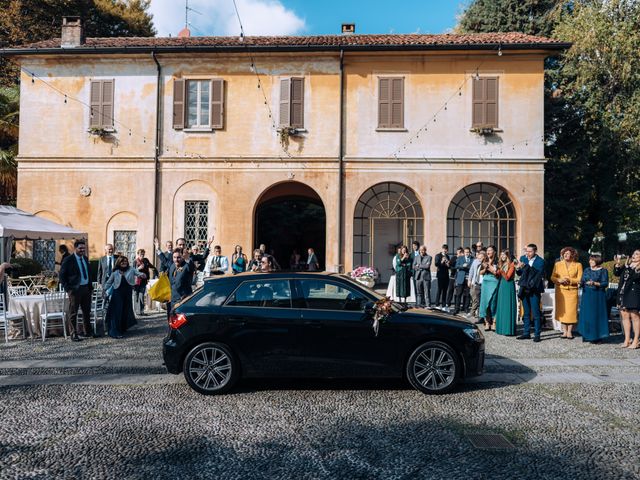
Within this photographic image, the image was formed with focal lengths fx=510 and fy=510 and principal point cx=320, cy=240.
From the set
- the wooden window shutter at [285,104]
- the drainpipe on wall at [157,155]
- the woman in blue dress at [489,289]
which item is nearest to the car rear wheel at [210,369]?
the woman in blue dress at [489,289]

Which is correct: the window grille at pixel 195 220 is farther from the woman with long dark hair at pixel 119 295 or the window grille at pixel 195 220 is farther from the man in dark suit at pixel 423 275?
the man in dark suit at pixel 423 275

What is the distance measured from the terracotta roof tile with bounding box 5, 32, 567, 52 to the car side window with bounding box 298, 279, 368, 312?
12.9 metres

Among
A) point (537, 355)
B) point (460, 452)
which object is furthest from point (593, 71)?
point (460, 452)

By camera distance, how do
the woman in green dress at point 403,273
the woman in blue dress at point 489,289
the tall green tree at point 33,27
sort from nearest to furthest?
the woman in blue dress at point 489,289, the woman in green dress at point 403,273, the tall green tree at point 33,27

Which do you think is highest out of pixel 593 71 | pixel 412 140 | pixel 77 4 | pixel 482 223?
pixel 77 4

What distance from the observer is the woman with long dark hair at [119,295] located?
10.5 meters

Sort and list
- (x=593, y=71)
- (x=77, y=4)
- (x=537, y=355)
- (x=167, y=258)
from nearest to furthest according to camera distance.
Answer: (x=537, y=355) < (x=167, y=258) < (x=593, y=71) < (x=77, y=4)

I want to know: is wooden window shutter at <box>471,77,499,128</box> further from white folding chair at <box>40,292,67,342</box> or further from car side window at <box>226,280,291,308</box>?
white folding chair at <box>40,292,67,342</box>

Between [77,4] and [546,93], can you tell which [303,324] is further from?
[77,4]

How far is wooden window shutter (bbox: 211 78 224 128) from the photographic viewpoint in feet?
58.9

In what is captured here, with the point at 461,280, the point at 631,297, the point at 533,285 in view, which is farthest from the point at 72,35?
the point at 631,297

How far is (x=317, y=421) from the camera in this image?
5.42 meters

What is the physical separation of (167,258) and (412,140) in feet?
31.0

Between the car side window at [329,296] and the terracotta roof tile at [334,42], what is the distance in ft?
42.4
